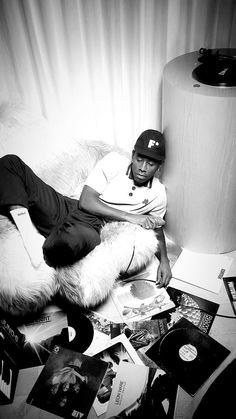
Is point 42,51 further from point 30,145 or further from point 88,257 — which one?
point 88,257

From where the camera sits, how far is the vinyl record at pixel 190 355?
1.35m

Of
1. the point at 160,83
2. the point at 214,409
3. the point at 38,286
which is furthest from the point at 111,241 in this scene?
the point at 160,83

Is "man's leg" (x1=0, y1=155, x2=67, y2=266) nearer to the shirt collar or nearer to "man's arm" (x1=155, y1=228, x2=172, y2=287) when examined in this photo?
the shirt collar

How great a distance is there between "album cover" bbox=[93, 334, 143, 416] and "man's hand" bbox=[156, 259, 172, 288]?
0.36m

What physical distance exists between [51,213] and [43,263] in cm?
34

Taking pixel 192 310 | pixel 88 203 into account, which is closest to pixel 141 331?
pixel 192 310

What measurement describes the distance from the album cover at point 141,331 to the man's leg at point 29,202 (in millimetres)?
513

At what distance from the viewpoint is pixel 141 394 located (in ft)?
4.21

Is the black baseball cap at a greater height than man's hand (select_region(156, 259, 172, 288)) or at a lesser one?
greater

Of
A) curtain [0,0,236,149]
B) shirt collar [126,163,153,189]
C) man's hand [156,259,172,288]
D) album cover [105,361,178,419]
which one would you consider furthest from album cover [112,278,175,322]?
curtain [0,0,236,149]

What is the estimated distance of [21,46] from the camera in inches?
70.3

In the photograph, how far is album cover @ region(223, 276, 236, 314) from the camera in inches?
64.8

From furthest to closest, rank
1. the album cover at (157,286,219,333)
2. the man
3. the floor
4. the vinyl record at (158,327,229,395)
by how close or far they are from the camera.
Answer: the album cover at (157,286,219,333) < the man < the vinyl record at (158,327,229,395) < the floor

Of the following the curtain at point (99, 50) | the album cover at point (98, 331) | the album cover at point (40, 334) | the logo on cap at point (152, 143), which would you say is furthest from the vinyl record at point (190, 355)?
the curtain at point (99, 50)
